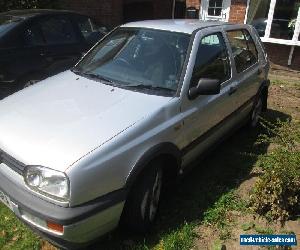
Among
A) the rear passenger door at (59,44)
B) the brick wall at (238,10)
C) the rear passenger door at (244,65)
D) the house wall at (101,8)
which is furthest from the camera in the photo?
the brick wall at (238,10)

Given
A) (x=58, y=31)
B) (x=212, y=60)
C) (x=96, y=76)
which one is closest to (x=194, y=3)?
(x=58, y=31)

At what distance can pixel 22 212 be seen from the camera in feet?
9.72

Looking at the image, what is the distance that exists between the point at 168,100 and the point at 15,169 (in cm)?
152

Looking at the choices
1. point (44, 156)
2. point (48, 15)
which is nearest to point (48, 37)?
point (48, 15)

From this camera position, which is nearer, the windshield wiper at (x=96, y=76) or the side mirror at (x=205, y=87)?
the side mirror at (x=205, y=87)

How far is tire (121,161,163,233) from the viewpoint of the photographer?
10.7 feet

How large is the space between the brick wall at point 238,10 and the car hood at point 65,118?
30.5ft

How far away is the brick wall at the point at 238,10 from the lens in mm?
11930

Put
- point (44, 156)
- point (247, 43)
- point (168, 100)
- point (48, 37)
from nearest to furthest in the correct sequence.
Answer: point (44, 156) → point (168, 100) → point (247, 43) → point (48, 37)

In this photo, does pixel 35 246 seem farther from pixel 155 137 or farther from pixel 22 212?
pixel 155 137

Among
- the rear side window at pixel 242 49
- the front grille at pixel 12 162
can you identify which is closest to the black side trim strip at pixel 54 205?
the front grille at pixel 12 162

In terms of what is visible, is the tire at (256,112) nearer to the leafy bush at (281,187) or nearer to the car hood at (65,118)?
the leafy bush at (281,187)

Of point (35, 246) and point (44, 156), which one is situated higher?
point (44, 156)

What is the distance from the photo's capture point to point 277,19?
11.5 metres
